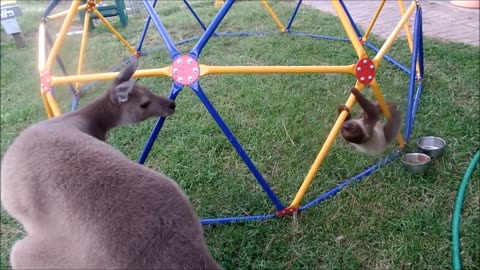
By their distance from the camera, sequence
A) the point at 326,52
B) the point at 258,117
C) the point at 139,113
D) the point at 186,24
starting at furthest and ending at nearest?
the point at 186,24 → the point at 326,52 → the point at 258,117 → the point at 139,113

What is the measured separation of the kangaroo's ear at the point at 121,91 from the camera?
2334 millimetres

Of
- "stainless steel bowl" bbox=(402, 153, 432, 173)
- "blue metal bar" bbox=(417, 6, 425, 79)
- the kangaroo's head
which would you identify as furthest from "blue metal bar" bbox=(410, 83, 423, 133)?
the kangaroo's head

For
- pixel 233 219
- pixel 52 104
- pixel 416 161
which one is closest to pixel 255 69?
pixel 233 219

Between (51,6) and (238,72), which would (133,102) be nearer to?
(238,72)

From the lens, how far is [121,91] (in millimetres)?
2354

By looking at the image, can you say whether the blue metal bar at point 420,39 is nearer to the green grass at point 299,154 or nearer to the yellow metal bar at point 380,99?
the green grass at point 299,154

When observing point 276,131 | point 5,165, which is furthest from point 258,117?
point 5,165

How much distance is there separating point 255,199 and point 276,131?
0.87 meters

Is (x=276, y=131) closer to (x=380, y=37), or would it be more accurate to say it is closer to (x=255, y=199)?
(x=255, y=199)

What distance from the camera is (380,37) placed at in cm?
550

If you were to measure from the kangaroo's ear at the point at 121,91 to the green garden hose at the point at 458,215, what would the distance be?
1.95 metres

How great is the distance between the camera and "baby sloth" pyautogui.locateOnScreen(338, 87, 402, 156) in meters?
2.62

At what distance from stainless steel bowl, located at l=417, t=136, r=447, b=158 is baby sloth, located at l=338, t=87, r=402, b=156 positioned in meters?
0.37

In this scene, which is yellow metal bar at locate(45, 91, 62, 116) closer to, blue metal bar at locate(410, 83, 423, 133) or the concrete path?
blue metal bar at locate(410, 83, 423, 133)
